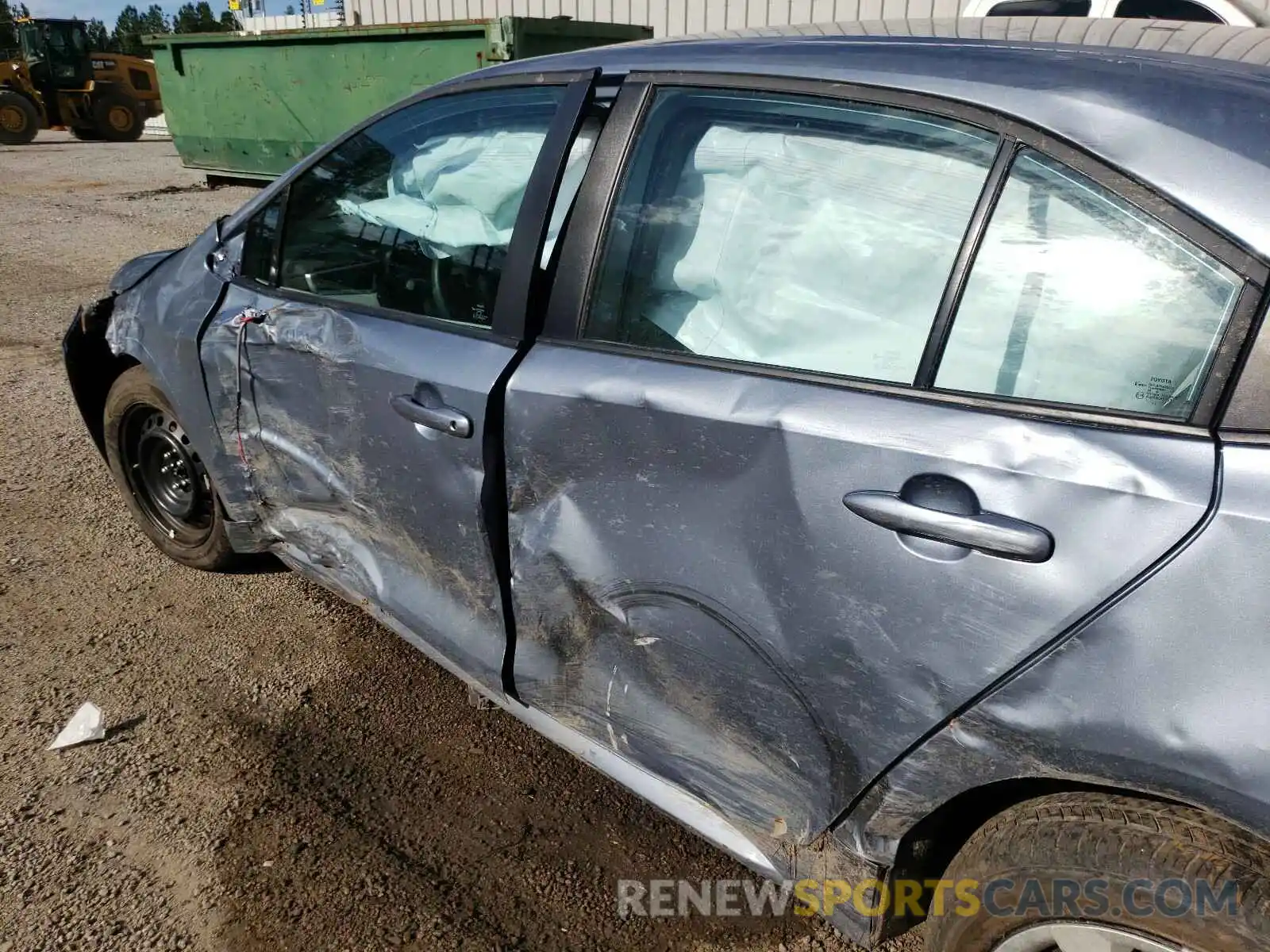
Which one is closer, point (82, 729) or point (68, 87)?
point (82, 729)

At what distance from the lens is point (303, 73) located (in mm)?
9383

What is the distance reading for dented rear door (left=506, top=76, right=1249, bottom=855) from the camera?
1.31 metres

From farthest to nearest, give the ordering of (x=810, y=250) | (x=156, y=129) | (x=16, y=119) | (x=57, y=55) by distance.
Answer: (x=156, y=129) < (x=57, y=55) < (x=16, y=119) < (x=810, y=250)

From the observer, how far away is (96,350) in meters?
3.37

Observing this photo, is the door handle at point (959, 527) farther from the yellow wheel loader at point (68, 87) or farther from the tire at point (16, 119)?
the tire at point (16, 119)

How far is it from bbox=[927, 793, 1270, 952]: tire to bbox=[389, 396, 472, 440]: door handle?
121 centimetres

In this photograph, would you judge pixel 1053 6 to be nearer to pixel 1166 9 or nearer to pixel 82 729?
pixel 1166 9

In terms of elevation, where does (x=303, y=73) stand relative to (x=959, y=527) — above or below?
above

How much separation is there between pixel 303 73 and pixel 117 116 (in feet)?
45.4

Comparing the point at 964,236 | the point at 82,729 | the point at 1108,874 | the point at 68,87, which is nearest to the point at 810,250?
the point at 964,236

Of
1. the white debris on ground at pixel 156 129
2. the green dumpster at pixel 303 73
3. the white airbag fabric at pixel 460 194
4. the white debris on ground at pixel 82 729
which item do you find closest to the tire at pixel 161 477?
the white debris on ground at pixel 82 729

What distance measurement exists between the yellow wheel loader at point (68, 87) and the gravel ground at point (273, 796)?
20228mm

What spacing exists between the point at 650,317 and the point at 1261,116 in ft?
3.33

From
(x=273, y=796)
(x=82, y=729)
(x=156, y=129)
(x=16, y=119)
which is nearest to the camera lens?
(x=273, y=796)
